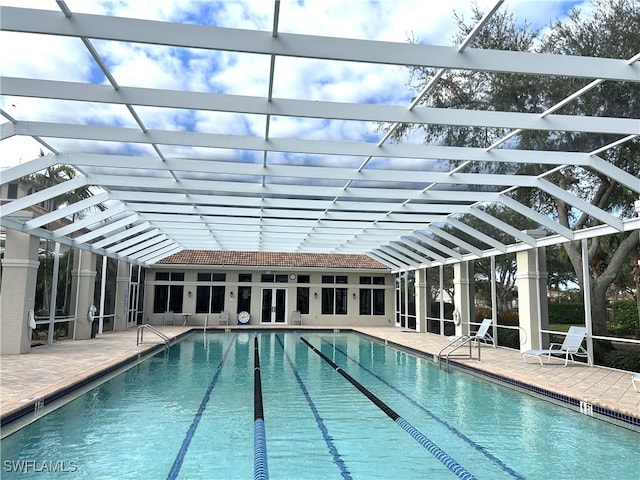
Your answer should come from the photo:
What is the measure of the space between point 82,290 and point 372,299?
15023 millimetres

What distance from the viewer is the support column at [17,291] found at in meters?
11.2

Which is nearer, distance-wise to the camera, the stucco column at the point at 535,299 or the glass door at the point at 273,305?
the stucco column at the point at 535,299

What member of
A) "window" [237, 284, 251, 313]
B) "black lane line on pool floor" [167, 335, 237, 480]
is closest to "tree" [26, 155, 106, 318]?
"black lane line on pool floor" [167, 335, 237, 480]

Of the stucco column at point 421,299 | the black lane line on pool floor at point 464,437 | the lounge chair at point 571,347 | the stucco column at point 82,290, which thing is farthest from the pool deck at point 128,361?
the stucco column at point 421,299

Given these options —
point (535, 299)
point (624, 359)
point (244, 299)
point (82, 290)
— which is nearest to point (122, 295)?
point (82, 290)

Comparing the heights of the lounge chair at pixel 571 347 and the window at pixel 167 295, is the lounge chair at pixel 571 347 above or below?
below

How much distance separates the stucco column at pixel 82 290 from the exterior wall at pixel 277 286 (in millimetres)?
8165

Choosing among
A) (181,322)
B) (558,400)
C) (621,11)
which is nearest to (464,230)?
(558,400)

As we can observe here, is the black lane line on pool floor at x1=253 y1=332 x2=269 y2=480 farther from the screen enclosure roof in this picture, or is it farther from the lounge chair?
the lounge chair

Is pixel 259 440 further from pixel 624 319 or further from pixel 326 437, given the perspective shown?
pixel 624 319

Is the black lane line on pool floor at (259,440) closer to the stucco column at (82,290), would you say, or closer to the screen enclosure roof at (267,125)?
the screen enclosure roof at (267,125)

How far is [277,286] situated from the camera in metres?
25.0

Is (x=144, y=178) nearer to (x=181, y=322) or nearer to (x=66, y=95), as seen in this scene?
(x=66, y=95)

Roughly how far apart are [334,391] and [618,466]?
493cm
